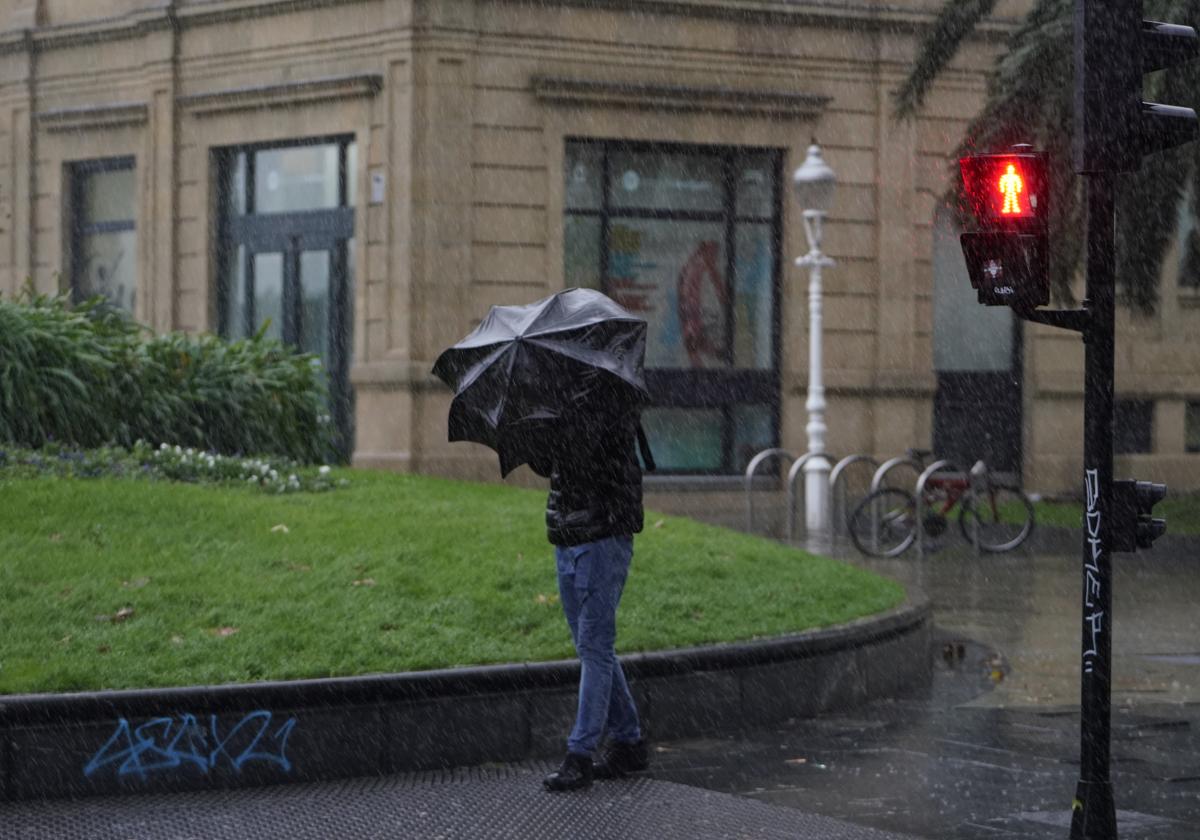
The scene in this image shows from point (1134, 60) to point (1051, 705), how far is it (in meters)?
4.53

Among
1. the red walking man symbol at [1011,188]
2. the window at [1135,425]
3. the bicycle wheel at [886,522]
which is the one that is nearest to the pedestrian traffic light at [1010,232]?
the red walking man symbol at [1011,188]

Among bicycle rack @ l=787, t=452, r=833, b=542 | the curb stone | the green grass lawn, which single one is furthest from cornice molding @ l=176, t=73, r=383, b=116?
the curb stone

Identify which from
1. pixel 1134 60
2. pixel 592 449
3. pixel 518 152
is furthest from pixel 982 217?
pixel 518 152

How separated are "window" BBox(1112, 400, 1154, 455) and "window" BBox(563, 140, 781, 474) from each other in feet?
16.0

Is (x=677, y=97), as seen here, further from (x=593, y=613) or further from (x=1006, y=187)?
(x=1006, y=187)

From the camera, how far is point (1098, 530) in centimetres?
645

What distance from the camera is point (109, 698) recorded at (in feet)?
25.0

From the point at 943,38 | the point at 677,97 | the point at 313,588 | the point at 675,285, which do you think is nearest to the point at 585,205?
the point at 675,285

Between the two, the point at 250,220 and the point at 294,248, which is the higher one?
the point at 250,220

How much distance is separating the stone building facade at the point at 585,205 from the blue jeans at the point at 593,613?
1390cm

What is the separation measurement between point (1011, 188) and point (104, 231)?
20.7 meters

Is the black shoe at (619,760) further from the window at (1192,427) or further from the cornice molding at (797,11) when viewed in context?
the window at (1192,427)

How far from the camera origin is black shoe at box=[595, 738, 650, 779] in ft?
25.8

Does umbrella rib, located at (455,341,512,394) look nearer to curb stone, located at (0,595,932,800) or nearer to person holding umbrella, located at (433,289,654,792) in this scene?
person holding umbrella, located at (433,289,654,792)
